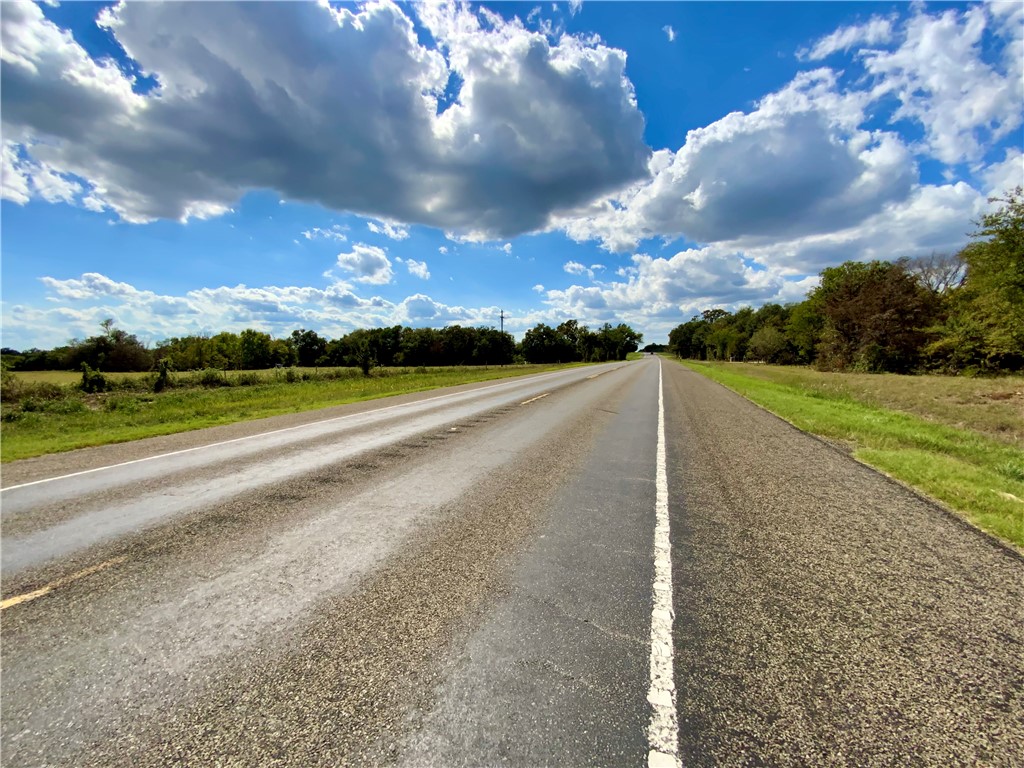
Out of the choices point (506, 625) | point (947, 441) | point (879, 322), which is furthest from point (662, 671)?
point (879, 322)

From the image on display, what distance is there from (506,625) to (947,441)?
1132 cm

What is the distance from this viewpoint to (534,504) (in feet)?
17.2

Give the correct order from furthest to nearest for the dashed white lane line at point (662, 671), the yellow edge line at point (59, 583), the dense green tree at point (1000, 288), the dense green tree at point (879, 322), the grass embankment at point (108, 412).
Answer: the dense green tree at point (879, 322) → the dense green tree at point (1000, 288) → the grass embankment at point (108, 412) → the yellow edge line at point (59, 583) → the dashed white lane line at point (662, 671)

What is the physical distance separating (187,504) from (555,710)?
17.4ft

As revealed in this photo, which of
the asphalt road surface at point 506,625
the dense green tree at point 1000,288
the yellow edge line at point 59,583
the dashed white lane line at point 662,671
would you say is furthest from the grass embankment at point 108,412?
the dense green tree at point 1000,288

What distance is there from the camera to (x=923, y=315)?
139 ft

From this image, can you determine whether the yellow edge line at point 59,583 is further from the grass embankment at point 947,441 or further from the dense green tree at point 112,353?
the dense green tree at point 112,353

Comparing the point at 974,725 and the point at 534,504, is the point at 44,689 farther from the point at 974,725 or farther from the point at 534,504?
the point at 974,725

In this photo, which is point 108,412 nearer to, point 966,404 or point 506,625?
point 506,625

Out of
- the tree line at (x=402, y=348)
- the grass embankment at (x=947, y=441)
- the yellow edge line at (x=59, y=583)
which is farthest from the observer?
the tree line at (x=402, y=348)

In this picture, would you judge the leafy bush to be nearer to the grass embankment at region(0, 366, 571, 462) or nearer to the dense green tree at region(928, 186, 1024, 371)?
the grass embankment at region(0, 366, 571, 462)

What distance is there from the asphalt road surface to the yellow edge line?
2 cm

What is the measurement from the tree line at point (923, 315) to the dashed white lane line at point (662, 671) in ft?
110

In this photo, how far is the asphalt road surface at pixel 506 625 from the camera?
6.64 feet
